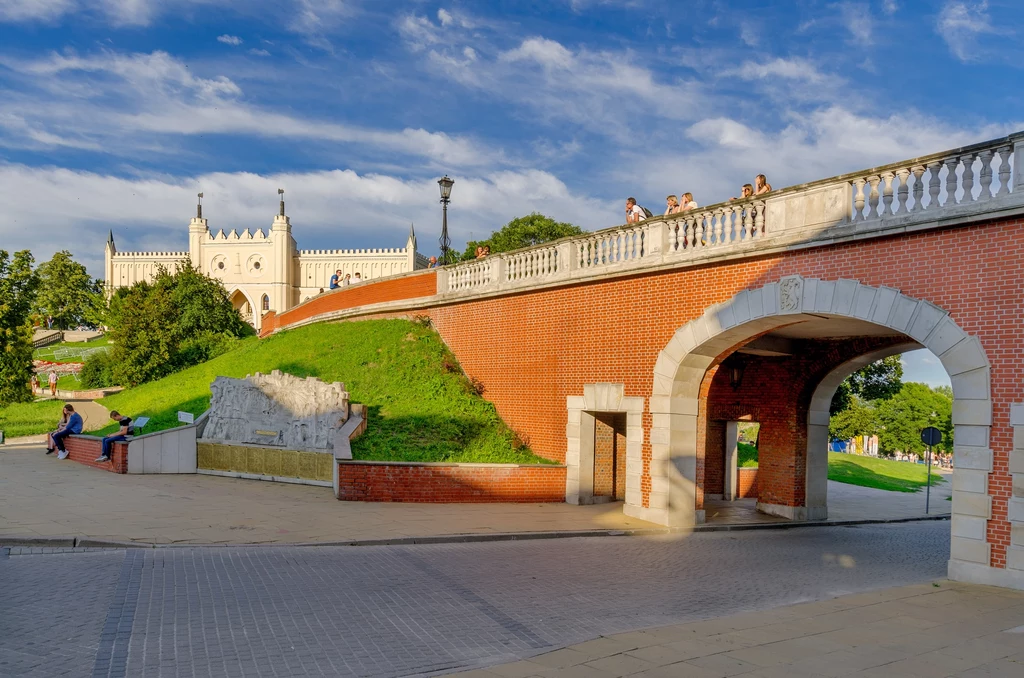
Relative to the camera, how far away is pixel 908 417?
85375 millimetres

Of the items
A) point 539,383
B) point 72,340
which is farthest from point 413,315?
point 72,340

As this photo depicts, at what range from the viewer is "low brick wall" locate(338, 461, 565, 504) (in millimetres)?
15922

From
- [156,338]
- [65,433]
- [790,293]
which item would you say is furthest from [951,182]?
[156,338]

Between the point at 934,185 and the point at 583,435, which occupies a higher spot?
the point at 934,185

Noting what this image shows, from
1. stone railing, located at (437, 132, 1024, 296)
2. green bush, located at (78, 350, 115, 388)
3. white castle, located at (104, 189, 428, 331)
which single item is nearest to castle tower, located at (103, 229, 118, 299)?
white castle, located at (104, 189, 428, 331)

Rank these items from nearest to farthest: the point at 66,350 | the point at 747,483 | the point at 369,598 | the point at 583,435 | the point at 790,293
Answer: the point at 369,598 < the point at 790,293 < the point at 583,435 < the point at 747,483 < the point at 66,350

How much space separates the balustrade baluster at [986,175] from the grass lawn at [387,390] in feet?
34.6

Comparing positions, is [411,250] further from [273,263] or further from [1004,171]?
[1004,171]

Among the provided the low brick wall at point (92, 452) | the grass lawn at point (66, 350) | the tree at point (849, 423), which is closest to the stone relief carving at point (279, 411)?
the low brick wall at point (92, 452)

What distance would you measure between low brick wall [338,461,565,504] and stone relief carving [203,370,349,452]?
2299mm

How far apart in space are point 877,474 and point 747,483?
45.1ft

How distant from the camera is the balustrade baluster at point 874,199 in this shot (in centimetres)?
1218

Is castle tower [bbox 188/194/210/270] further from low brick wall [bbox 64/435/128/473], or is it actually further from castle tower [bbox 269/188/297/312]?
low brick wall [bbox 64/435/128/473]

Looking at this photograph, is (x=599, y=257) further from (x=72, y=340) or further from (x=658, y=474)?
(x=72, y=340)
